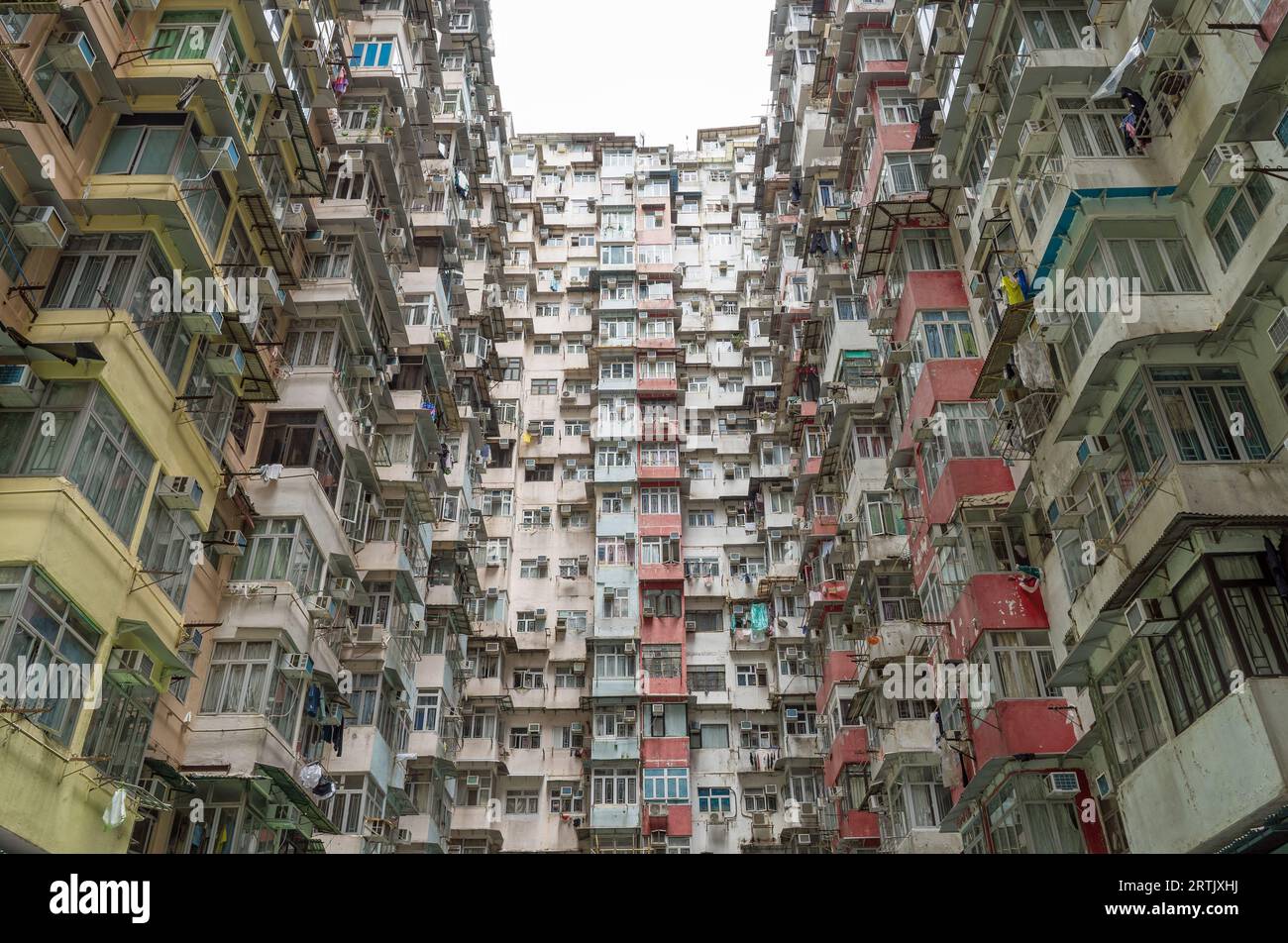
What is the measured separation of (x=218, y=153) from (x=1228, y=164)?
18236mm

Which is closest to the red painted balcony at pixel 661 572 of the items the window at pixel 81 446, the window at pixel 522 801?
the window at pixel 522 801

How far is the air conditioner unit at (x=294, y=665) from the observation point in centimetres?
2056

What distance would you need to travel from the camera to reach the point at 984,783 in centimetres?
1980

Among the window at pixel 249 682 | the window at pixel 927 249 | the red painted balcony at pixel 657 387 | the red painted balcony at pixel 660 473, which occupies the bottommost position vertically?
the window at pixel 249 682

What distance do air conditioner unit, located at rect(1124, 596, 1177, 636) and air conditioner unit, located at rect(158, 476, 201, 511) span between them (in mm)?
16718

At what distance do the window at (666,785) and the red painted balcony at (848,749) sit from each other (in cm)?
798

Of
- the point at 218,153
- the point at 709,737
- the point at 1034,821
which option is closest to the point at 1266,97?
the point at 1034,821

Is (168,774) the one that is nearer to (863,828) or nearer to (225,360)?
(225,360)

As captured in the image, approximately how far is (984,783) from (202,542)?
16965mm

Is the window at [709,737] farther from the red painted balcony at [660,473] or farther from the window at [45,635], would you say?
the window at [45,635]

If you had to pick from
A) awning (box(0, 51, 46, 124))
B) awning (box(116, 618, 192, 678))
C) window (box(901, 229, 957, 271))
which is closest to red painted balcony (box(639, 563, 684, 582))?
window (box(901, 229, 957, 271))

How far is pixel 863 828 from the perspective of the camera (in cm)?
2936
